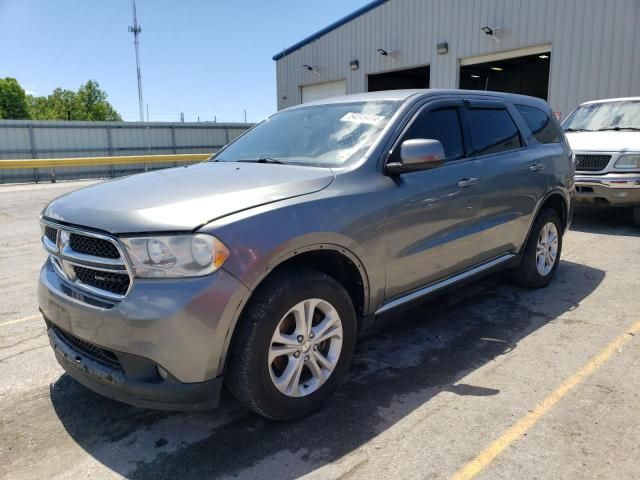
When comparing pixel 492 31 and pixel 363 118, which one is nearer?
pixel 363 118

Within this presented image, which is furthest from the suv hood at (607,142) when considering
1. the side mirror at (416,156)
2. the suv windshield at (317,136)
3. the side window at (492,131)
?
the side mirror at (416,156)

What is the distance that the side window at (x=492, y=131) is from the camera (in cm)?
423

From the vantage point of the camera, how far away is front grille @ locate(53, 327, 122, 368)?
2588mm

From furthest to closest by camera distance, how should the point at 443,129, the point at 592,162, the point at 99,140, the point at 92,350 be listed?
1. the point at 99,140
2. the point at 592,162
3. the point at 443,129
4. the point at 92,350

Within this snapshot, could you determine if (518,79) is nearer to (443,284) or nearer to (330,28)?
(330,28)

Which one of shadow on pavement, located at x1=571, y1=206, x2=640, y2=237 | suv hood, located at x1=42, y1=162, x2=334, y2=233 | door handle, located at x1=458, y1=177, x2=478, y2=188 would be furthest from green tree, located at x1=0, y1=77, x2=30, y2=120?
door handle, located at x1=458, y1=177, x2=478, y2=188

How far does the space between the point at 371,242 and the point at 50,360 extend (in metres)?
2.46

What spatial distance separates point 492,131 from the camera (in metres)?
4.44

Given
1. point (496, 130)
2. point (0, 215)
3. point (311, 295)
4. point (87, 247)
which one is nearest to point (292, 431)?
point (311, 295)

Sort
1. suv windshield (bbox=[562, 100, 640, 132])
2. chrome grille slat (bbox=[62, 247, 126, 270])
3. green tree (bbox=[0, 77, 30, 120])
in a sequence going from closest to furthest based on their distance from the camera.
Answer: chrome grille slat (bbox=[62, 247, 126, 270]), suv windshield (bbox=[562, 100, 640, 132]), green tree (bbox=[0, 77, 30, 120])

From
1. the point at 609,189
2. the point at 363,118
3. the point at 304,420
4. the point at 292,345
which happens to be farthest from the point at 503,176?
the point at 609,189

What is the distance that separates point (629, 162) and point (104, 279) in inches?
308

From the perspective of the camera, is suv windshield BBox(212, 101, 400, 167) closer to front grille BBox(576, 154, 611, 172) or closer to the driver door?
the driver door

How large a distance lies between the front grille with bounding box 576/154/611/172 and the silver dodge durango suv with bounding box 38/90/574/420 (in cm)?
470
